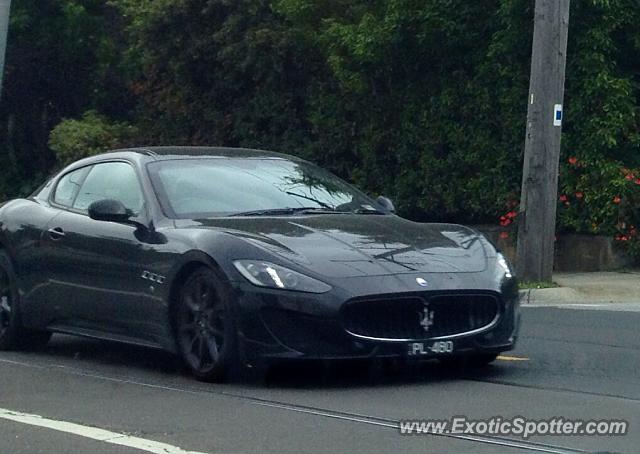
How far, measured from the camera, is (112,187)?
9.58 metres

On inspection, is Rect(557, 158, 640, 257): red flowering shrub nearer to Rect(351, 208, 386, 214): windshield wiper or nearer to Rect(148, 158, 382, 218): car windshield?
Rect(148, 158, 382, 218): car windshield

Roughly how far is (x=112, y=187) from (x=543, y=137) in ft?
24.7

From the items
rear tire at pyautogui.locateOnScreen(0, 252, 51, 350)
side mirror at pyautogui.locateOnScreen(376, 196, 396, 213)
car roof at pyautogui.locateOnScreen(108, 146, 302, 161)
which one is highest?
car roof at pyautogui.locateOnScreen(108, 146, 302, 161)

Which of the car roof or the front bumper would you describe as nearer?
the front bumper

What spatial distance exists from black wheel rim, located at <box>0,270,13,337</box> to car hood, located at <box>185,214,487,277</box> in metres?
2.19

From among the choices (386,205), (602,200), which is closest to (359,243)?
(386,205)

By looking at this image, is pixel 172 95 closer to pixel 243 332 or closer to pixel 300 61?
pixel 300 61

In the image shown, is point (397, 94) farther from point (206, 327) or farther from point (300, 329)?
point (300, 329)

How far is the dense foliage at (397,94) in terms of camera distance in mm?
18906

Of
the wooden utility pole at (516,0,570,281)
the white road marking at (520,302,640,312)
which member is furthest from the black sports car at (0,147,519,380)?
the wooden utility pole at (516,0,570,281)

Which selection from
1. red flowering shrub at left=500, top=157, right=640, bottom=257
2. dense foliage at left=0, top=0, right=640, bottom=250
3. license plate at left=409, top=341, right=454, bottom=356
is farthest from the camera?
dense foliage at left=0, top=0, right=640, bottom=250

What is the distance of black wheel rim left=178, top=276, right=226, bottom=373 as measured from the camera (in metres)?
8.16

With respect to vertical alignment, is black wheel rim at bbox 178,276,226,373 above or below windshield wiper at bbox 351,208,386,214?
below

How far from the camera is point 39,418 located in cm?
747
